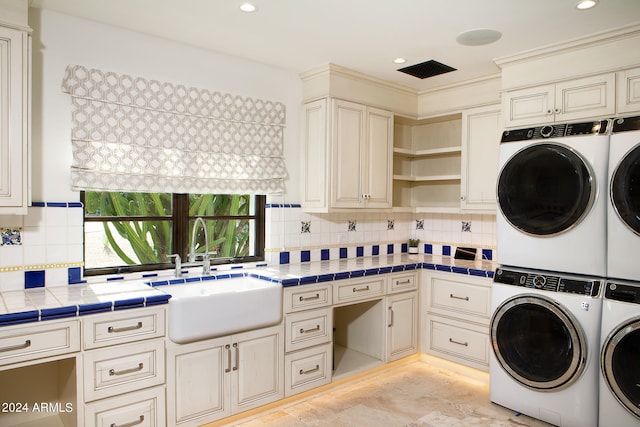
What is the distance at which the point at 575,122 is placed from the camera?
272 cm

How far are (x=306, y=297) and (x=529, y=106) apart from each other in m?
2.00

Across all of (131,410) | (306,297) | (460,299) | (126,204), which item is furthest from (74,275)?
(460,299)

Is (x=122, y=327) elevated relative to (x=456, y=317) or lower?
elevated

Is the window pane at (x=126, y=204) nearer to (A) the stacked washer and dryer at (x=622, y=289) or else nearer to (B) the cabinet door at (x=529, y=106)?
(B) the cabinet door at (x=529, y=106)

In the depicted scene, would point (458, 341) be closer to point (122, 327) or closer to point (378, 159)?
point (378, 159)

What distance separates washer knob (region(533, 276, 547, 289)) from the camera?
2.65m

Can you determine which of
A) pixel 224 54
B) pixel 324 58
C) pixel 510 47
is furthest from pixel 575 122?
pixel 224 54

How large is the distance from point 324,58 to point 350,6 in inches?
34.0

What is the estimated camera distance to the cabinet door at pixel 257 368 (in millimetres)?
2609

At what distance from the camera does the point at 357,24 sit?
2.54 meters

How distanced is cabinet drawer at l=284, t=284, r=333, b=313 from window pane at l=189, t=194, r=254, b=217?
2.70 feet

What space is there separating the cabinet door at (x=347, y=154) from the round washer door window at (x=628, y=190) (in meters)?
1.75

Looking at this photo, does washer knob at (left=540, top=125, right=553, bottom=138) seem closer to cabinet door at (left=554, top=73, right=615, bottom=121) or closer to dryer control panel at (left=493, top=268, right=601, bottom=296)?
cabinet door at (left=554, top=73, right=615, bottom=121)

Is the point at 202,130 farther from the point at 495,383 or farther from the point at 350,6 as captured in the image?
the point at 495,383
